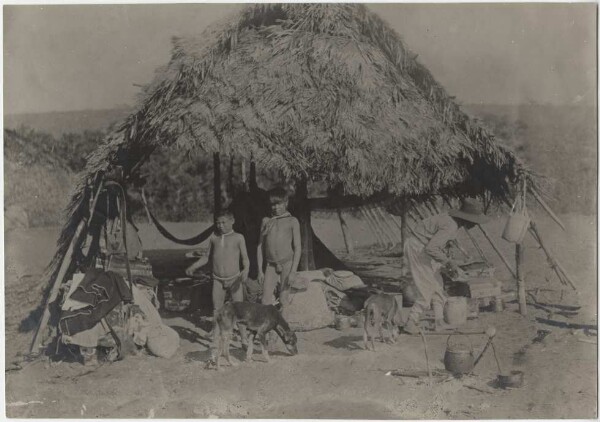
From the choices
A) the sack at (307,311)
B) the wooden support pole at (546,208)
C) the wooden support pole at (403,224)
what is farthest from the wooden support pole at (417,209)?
the sack at (307,311)

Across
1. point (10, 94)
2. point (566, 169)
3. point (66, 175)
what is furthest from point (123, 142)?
point (566, 169)

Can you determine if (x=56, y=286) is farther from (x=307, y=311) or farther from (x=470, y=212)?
(x=470, y=212)

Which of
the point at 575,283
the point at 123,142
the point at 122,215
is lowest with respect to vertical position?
the point at 575,283

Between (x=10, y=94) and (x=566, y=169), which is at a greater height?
(x=10, y=94)

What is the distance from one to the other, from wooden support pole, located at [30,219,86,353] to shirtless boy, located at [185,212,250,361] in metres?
1.03

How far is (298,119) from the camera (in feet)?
24.2

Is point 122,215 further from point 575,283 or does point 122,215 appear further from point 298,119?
point 575,283

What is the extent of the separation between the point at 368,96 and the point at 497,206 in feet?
5.15

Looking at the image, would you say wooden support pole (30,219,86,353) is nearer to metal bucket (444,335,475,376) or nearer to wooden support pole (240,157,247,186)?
wooden support pole (240,157,247,186)

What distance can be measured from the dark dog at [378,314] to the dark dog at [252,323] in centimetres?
68

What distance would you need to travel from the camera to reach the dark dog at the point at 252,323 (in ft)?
24.0

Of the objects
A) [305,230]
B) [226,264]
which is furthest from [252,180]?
[226,264]

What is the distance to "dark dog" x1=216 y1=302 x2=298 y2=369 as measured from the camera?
7.33 metres

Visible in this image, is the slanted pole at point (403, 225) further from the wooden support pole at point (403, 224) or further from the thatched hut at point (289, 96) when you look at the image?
the thatched hut at point (289, 96)
